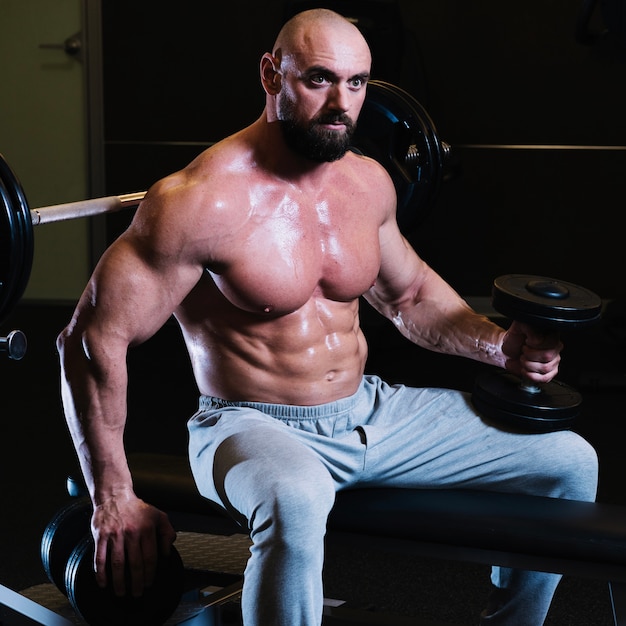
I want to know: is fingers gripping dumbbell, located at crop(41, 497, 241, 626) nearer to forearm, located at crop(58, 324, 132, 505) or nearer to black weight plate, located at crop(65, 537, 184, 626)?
black weight plate, located at crop(65, 537, 184, 626)

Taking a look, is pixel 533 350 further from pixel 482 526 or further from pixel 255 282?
pixel 255 282

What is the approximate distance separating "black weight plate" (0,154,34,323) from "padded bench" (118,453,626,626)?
1.43ft

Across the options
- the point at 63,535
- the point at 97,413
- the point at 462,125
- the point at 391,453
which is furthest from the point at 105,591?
the point at 462,125

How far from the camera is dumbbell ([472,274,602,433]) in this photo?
1.69 m

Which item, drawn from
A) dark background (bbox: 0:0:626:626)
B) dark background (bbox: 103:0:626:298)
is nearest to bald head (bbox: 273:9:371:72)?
dark background (bbox: 0:0:626:626)

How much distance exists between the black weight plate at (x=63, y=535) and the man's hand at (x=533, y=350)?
2.68 feet

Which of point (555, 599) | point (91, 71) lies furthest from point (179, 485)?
point (91, 71)

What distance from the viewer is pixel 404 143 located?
8.45 feet

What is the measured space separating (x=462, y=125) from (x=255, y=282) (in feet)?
10.6

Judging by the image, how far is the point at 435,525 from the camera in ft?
5.36

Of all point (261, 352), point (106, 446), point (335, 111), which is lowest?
point (106, 446)

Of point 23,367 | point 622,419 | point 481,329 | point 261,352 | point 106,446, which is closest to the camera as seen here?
point 106,446

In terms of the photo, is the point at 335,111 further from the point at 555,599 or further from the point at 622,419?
the point at 622,419

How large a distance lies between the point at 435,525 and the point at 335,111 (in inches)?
27.7
